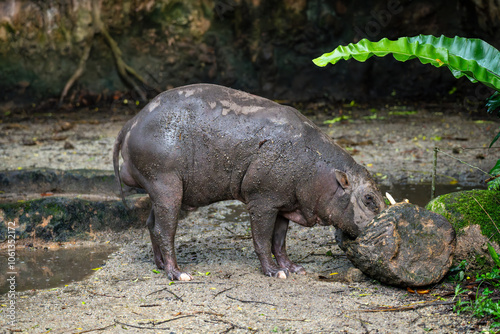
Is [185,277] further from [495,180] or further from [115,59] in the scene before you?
[115,59]

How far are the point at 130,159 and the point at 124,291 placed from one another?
46.7 inches

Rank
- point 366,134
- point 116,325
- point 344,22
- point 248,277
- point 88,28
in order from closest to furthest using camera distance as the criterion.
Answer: point 116,325, point 248,277, point 366,134, point 88,28, point 344,22

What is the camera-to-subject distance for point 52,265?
5766 millimetres

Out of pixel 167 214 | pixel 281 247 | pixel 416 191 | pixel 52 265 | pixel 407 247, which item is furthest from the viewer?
pixel 416 191

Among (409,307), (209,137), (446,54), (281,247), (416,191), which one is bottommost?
(416,191)

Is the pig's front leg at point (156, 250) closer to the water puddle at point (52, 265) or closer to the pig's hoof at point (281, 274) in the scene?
the water puddle at point (52, 265)

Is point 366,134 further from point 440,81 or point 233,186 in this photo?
point 233,186

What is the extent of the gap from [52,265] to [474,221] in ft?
12.5

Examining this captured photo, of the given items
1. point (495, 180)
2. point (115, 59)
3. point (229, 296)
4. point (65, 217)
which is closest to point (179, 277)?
point (229, 296)

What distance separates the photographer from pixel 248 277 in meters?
5.27

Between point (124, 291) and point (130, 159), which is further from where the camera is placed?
point (130, 159)

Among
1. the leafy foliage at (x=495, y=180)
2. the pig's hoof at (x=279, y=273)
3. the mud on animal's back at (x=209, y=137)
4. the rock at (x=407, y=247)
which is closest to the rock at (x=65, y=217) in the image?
the mud on animal's back at (x=209, y=137)

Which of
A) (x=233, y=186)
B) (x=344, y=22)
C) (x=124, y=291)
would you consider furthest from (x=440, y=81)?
(x=124, y=291)

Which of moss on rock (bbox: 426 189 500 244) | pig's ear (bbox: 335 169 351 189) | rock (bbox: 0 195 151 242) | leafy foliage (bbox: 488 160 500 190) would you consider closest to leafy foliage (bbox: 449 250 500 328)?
moss on rock (bbox: 426 189 500 244)
